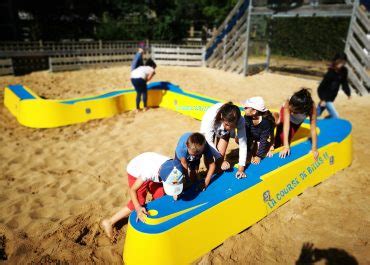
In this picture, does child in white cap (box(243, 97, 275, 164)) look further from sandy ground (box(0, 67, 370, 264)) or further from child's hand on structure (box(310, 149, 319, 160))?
sandy ground (box(0, 67, 370, 264))

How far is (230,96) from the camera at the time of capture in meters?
9.00

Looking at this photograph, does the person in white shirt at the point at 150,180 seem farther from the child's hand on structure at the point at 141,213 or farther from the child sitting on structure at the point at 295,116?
the child sitting on structure at the point at 295,116

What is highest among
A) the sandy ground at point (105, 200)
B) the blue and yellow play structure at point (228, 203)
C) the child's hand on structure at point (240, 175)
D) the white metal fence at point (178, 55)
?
the white metal fence at point (178, 55)

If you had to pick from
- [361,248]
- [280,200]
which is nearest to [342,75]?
[280,200]

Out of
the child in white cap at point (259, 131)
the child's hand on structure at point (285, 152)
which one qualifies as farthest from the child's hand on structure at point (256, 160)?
the child's hand on structure at point (285, 152)

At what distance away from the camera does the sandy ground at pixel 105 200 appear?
2.94 m

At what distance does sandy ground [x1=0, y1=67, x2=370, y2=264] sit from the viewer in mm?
2943

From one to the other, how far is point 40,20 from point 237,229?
16.8 meters

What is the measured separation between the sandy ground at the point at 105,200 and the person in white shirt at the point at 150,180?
0.37m

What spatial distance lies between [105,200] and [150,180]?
117 cm

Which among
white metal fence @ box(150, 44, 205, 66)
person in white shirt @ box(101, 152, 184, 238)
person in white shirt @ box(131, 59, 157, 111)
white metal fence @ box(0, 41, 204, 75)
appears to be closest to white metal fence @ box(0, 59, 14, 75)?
white metal fence @ box(0, 41, 204, 75)

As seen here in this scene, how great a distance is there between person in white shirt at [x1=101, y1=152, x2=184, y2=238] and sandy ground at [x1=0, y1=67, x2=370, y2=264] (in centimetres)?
37

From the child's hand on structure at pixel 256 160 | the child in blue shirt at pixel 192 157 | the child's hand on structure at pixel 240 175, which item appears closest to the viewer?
the child in blue shirt at pixel 192 157

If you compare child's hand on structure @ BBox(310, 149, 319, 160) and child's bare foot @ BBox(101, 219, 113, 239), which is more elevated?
child's hand on structure @ BBox(310, 149, 319, 160)
